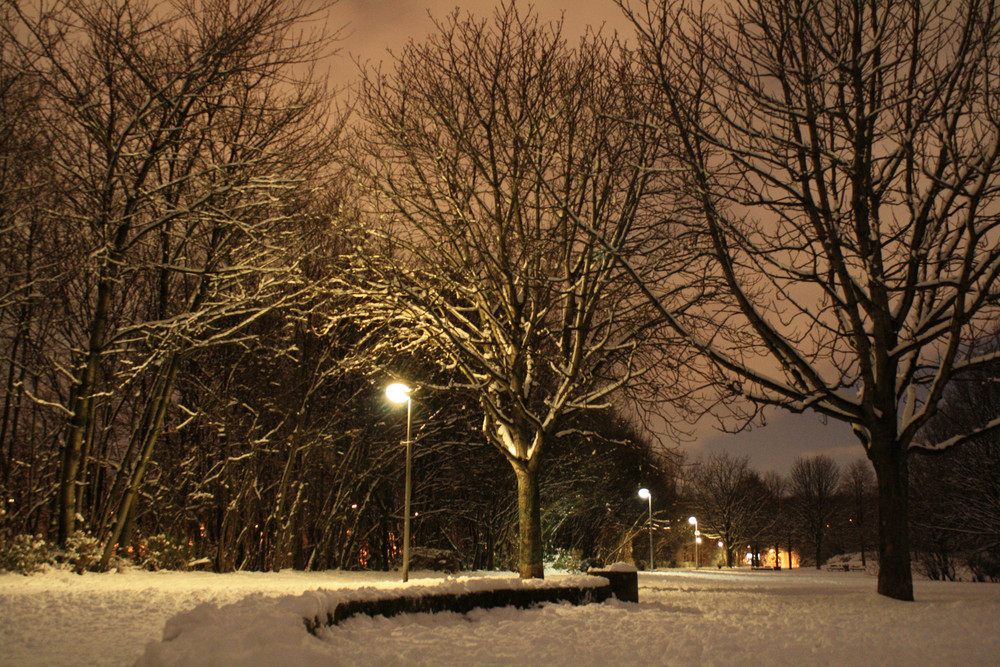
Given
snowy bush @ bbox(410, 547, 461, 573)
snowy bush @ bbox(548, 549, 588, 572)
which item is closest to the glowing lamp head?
snowy bush @ bbox(410, 547, 461, 573)

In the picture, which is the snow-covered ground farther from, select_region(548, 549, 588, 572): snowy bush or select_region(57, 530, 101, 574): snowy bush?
select_region(548, 549, 588, 572): snowy bush

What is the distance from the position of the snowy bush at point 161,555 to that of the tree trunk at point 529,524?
6912mm

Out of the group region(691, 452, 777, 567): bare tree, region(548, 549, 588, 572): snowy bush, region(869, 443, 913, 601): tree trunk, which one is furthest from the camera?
region(691, 452, 777, 567): bare tree

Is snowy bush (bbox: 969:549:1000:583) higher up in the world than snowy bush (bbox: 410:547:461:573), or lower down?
lower down

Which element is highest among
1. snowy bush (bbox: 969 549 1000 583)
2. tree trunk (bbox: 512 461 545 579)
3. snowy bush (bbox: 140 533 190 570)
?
tree trunk (bbox: 512 461 545 579)

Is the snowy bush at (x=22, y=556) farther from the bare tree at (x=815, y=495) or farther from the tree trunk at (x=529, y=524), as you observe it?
the bare tree at (x=815, y=495)

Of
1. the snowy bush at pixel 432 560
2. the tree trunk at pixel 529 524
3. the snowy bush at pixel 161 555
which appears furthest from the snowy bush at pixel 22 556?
the snowy bush at pixel 432 560

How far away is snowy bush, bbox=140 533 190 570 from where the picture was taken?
49.6ft

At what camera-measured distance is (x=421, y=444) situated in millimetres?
24219

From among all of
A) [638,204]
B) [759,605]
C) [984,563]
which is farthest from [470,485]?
[984,563]

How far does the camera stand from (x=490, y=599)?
1020cm

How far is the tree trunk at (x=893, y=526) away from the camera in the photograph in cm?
1169

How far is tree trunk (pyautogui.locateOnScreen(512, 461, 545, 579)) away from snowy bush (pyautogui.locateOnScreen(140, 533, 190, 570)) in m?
6.91

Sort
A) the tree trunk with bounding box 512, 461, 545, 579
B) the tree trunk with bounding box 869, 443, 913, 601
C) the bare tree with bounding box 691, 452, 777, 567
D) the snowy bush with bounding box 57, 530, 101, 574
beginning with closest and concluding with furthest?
the tree trunk with bounding box 869, 443, 913, 601
the snowy bush with bounding box 57, 530, 101, 574
the tree trunk with bounding box 512, 461, 545, 579
the bare tree with bounding box 691, 452, 777, 567
